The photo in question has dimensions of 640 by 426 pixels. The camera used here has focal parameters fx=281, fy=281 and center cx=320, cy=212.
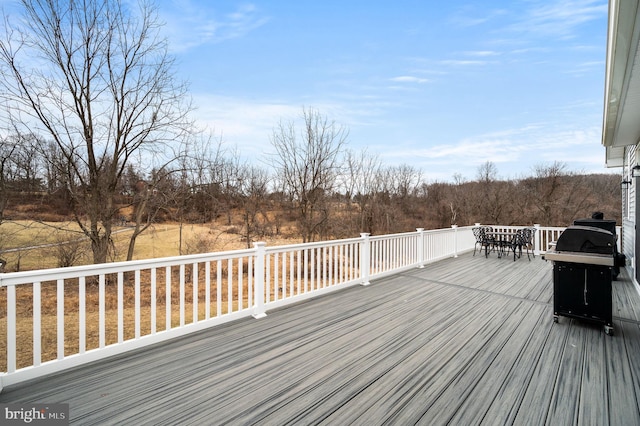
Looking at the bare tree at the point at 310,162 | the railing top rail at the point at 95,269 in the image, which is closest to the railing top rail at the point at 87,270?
the railing top rail at the point at 95,269

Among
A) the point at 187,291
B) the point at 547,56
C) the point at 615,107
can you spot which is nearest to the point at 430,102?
the point at 547,56

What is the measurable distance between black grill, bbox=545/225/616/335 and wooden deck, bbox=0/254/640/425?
0.70 ft

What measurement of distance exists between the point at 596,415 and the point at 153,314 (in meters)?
3.48

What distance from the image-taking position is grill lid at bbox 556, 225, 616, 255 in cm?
304

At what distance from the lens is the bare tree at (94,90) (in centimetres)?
591

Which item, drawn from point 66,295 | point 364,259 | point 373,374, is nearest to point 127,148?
point 66,295

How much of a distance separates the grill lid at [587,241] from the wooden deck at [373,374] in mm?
887

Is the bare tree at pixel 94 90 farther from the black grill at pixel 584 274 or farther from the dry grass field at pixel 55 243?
the black grill at pixel 584 274

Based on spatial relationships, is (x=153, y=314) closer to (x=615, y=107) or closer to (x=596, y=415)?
(x=596, y=415)

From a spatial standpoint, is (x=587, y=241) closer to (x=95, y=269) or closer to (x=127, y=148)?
(x=95, y=269)

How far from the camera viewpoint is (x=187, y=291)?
945 cm

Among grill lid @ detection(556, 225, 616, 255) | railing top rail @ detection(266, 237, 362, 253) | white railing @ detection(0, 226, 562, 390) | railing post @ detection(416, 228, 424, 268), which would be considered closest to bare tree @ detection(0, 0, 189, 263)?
white railing @ detection(0, 226, 562, 390)

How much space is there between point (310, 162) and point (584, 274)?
22.6 feet

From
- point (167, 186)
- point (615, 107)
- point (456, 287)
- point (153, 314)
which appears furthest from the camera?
point (167, 186)
